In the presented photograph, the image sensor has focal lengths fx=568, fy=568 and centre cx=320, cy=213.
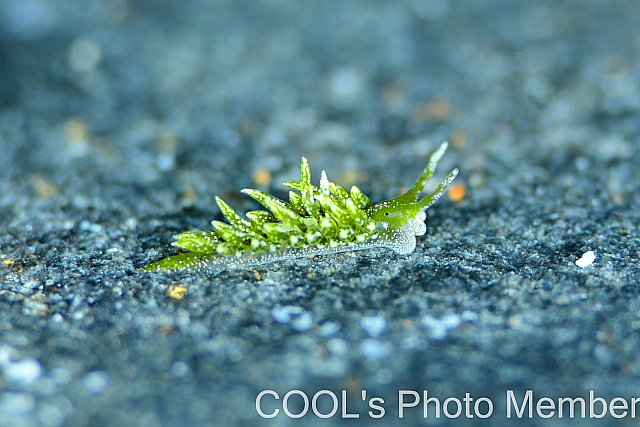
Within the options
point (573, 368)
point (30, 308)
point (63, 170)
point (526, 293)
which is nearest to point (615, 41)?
point (526, 293)

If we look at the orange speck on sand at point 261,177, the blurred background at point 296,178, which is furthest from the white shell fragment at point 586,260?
the orange speck on sand at point 261,177

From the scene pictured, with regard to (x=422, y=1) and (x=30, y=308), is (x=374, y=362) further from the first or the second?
(x=422, y=1)

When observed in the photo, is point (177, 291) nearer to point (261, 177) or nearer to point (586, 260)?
point (261, 177)

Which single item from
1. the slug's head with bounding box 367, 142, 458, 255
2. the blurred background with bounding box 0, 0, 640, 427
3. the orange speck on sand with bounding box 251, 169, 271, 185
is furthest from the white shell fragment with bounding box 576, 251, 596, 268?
the orange speck on sand with bounding box 251, 169, 271, 185

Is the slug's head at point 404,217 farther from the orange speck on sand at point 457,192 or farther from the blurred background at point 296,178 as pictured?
the orange speck on sand at point 457,192

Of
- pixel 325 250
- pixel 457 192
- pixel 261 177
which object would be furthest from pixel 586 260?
pixel 261 177
